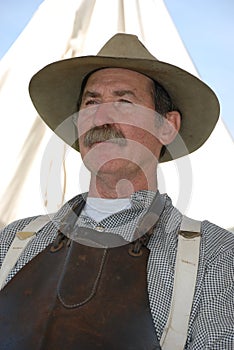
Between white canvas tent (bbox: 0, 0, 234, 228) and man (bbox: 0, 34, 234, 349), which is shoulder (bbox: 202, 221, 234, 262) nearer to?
man (bbox: 0, 34, 234, 349)

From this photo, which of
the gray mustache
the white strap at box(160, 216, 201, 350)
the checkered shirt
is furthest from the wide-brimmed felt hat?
the white strap at box(160, 216, 201, 350)

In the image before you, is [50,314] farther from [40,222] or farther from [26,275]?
[40,222]

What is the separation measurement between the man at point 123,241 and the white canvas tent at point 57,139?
1008 millimetres

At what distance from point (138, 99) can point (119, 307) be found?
0.73m

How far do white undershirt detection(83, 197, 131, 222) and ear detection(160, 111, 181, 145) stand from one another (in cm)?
28

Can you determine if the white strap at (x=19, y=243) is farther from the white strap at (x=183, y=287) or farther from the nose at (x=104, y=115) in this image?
the white strap at (x=183, y=287)

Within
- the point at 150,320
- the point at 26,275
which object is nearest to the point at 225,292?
the point at 150,320

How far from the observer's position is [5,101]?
3668 millimetres

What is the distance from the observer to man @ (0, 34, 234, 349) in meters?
1.66

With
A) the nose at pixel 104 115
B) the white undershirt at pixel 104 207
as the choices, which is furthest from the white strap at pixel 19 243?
the nose at pixel 104 115

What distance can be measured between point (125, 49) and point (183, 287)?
33.9 inches

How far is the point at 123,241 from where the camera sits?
183 cm

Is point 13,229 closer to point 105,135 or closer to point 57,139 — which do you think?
point 105,135

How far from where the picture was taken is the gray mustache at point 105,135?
6.43ft
